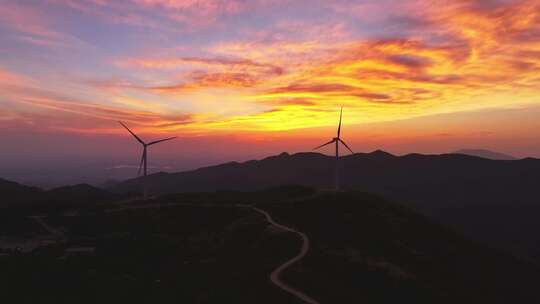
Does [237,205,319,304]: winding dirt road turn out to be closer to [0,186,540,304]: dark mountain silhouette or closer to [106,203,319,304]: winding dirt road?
[106,203,319,304]: winding dirt road

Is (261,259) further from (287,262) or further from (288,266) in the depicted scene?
(288,266)

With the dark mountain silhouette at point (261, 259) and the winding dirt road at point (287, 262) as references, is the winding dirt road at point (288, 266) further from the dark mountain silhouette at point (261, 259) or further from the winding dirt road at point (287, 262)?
the dark mountain silhouette at point (261, 259)

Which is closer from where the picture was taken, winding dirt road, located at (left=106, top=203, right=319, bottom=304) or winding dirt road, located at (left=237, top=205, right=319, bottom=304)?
winding dirt road, located at (left=237, top=205, right=319, bottom=304)

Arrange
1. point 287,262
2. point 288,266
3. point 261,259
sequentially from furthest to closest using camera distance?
point 261,259, point 287,262, point 288,266

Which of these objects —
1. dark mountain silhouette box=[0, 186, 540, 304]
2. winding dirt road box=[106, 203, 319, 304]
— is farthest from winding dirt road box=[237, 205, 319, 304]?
dark mountain silhouette box=[0, 186, 540, 304]

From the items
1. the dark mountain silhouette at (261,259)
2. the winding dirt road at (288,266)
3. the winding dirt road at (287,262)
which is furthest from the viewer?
the dark mountain silhouette at (261,259)

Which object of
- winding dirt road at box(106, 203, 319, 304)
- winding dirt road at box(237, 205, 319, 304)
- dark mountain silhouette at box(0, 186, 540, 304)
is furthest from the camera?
dark mountain silhouette at box(0, 186, 540, 304)

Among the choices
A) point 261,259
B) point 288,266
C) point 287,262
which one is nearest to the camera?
point 288,266

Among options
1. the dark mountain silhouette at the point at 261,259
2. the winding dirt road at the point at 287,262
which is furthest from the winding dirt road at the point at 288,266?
the dark mountain silhouette at the point at 261,259

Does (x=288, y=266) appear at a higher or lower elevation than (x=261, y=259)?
higher

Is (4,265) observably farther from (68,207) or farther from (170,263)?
(68,207)

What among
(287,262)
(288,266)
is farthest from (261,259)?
(288,266)
